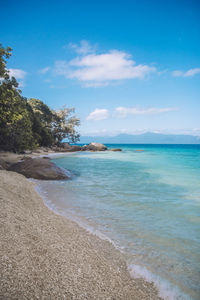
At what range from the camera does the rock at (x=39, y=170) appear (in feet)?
34.5

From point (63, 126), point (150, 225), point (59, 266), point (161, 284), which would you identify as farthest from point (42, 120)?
point (161, 284)

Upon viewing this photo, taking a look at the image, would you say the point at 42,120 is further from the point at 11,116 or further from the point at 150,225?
the point at 150,225

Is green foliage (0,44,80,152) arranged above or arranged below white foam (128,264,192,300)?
above

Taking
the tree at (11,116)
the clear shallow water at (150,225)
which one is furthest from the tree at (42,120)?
the clear shallow water at (150,225)

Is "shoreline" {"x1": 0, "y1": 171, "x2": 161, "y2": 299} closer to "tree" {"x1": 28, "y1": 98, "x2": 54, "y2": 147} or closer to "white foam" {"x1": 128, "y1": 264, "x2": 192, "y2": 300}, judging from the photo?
"white foam" {"x1": 128, "y1": 264, "x2": 192, "y2": 300}

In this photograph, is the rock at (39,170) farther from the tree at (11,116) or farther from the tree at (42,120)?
the tree at (42,120)

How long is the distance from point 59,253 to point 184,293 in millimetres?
2046

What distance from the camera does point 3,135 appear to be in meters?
19.2

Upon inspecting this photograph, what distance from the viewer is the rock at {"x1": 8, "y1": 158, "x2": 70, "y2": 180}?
10.5 metres

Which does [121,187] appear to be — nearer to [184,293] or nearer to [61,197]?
[61,197]

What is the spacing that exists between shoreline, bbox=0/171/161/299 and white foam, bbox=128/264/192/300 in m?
0.11

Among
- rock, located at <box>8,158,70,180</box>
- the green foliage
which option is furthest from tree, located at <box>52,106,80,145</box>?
rock, located at <box>8,158,70,180</box>

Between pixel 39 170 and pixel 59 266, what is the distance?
8774mm

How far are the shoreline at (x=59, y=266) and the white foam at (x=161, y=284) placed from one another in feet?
0.35
